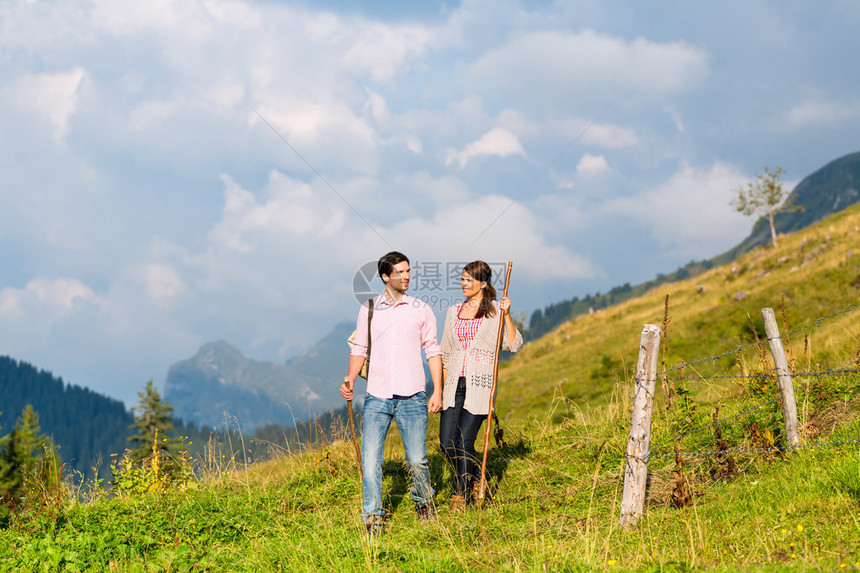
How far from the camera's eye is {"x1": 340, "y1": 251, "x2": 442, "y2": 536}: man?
18.1 feet

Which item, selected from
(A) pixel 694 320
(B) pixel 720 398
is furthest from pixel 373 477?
(A) pixel 694 320

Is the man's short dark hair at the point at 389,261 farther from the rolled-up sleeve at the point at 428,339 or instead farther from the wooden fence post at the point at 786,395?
the wooden fence post at the point at 786,395

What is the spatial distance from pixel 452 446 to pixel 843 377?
207 inches

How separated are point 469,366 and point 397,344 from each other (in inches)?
39.4

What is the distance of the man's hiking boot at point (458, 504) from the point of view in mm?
5891

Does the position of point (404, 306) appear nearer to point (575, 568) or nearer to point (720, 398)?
point (575, 568)

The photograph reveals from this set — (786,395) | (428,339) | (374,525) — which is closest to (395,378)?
(428,339)

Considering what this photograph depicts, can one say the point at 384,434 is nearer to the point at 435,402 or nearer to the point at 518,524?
the point at 435,402

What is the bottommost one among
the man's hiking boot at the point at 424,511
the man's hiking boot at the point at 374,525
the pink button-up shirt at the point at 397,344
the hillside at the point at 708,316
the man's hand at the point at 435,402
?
the man's hiking boot at the point at 374,525

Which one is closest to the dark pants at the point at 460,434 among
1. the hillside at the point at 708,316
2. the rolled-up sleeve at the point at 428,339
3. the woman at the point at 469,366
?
the woman at the point at 469,366

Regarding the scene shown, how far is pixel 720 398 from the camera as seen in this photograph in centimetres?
874

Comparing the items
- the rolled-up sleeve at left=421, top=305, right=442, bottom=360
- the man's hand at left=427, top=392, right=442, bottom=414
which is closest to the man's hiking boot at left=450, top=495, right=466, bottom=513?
the man's hand at left=427, top=392, right=442, bottom=414

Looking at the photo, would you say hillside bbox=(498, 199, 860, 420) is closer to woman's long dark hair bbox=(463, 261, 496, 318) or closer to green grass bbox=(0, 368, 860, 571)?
green grass bbox=(0, 368, 860, 571)

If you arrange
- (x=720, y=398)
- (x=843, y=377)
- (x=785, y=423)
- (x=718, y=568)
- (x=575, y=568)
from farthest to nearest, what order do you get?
(x=720, y=398) < (x=843, y=377) < (x=785, y=423) < (x=575, y=568) < (x=718, y=568)
